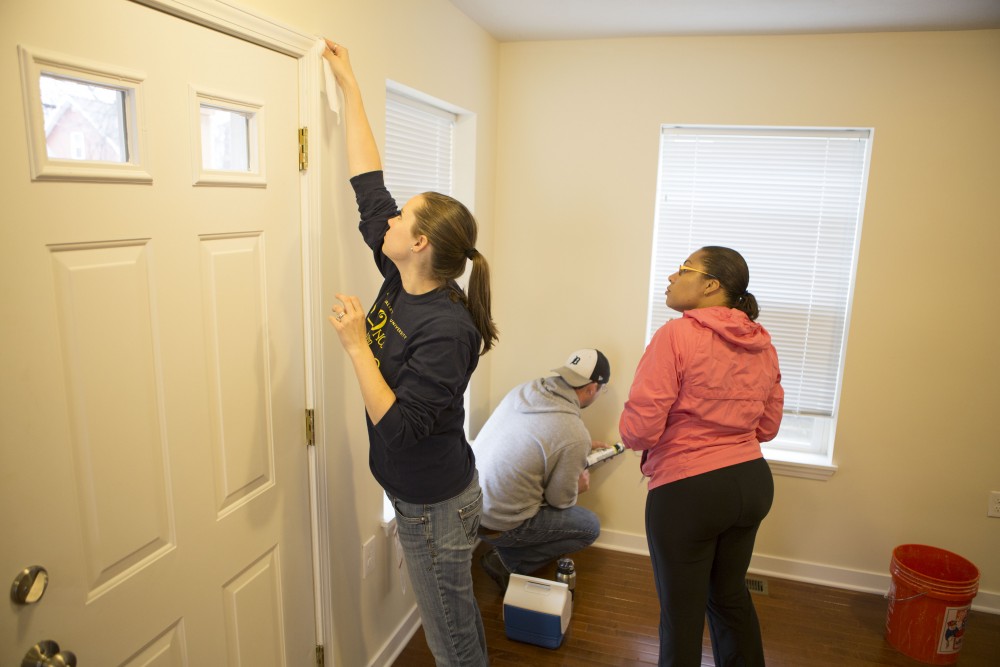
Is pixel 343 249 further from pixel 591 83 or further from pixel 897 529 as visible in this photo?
pixel 897 529

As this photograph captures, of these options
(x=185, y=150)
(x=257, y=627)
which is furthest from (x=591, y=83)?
(x=257, y=627)

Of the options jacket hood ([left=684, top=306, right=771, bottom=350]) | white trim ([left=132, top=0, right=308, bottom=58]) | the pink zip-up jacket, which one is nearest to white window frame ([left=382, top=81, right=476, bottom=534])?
white trim ([left=132, top=0, right=308, bottom=58])

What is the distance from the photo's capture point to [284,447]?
178 centimetres

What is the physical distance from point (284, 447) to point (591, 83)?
2.27 meters

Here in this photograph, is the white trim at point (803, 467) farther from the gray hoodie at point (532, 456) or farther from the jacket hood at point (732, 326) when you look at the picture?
the jacket hood at point (732, 326)

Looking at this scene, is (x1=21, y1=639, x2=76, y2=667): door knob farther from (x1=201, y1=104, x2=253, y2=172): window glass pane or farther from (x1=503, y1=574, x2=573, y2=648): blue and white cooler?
(x1=503, y1=574, x2=573, y2=648): blue and white cooler

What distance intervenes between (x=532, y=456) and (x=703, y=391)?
1.04m

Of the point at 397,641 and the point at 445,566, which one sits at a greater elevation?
the point at 445,566

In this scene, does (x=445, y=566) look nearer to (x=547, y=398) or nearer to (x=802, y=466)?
(x=547, y=398)

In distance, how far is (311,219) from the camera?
1783mm

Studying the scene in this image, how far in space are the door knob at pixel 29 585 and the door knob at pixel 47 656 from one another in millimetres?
86

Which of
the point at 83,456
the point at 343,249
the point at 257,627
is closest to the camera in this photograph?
the point at 83,456

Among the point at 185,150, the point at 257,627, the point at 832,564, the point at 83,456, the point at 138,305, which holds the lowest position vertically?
the point at 832,564

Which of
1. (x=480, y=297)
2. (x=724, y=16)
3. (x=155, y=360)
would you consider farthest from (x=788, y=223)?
(x=155, y=360)
